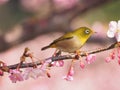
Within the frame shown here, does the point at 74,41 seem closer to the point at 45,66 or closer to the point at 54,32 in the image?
the point at 45,66

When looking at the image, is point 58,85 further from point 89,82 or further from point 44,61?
point 44,61

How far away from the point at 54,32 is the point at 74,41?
347cm

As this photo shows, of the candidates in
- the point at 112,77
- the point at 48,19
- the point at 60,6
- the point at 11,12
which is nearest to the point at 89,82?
the point at 112,77

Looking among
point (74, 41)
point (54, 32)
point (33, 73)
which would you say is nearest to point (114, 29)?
point (74, 41)

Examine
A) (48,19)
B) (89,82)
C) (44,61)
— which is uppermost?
(48,19)

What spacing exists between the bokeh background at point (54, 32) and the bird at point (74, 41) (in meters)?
2.11

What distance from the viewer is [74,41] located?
1.26 meters

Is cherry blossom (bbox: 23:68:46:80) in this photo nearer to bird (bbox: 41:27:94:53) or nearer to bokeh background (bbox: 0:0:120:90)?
bird (bbox: 41:27:94:53)

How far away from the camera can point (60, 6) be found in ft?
17.7

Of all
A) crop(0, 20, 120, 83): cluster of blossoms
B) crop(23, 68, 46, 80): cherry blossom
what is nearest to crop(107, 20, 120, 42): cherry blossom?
crop(0, 20, 120, 83): cluster of blossoms

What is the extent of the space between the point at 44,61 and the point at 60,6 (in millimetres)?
4133

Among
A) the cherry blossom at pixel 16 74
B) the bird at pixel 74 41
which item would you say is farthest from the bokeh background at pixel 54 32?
the bird at pixel 74 41

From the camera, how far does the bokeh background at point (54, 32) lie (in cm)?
410

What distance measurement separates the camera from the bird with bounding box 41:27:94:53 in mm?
1243
